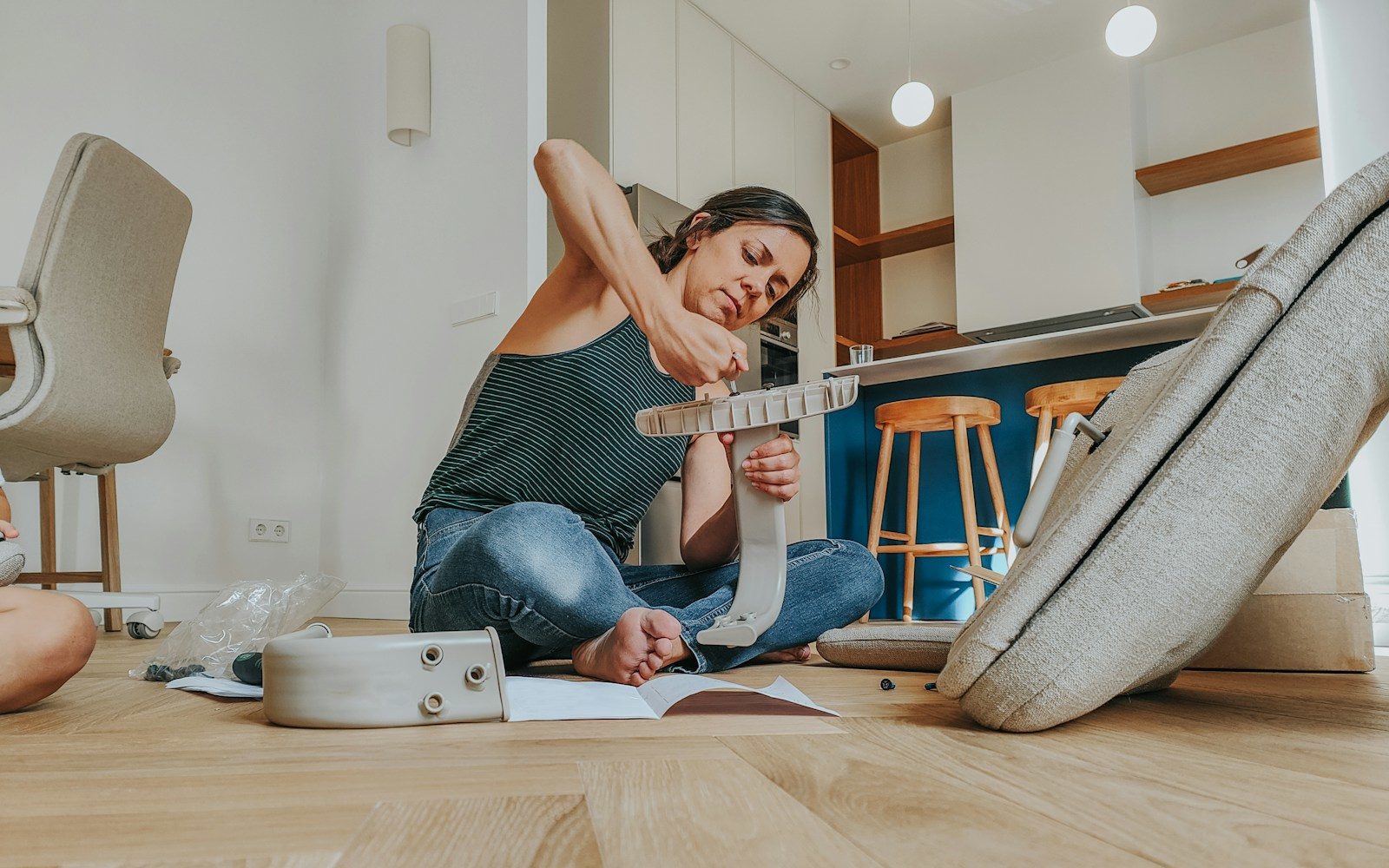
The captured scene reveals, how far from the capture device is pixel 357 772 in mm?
551

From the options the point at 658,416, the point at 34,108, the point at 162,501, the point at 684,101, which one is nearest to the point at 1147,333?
the point at 684,101

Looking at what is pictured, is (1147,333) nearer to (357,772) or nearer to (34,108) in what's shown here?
(357,772)

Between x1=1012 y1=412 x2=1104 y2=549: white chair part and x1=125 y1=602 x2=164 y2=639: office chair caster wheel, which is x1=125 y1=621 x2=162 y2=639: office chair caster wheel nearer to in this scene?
x1=125 y1=602 x2=164 y2=639: office chair caster wheel

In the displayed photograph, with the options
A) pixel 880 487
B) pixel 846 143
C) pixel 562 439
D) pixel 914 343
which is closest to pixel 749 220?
pixel 562 439

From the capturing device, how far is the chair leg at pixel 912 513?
10.1 feet

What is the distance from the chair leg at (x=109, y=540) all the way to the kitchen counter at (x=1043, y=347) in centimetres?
211

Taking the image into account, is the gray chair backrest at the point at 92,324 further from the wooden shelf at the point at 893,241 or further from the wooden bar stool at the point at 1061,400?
the wooden shelf at the point at 893,241

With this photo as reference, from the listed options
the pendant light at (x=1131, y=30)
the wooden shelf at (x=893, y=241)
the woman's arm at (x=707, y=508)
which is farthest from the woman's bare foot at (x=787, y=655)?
the wooden shelf at (x=893, y=241)

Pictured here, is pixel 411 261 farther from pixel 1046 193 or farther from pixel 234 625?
pixel 1046 193

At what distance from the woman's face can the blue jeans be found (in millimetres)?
355

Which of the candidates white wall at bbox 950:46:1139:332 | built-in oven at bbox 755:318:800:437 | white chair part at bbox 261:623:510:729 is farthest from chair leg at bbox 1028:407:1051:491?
white chair part at bbox 261:623:510:729

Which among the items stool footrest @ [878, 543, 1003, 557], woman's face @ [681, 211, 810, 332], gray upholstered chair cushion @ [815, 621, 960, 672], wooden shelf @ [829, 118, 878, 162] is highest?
wooden shelf @ [829, 118, 878, 162]

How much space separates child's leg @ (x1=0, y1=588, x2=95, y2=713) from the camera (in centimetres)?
78

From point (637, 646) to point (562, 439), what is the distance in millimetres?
329
